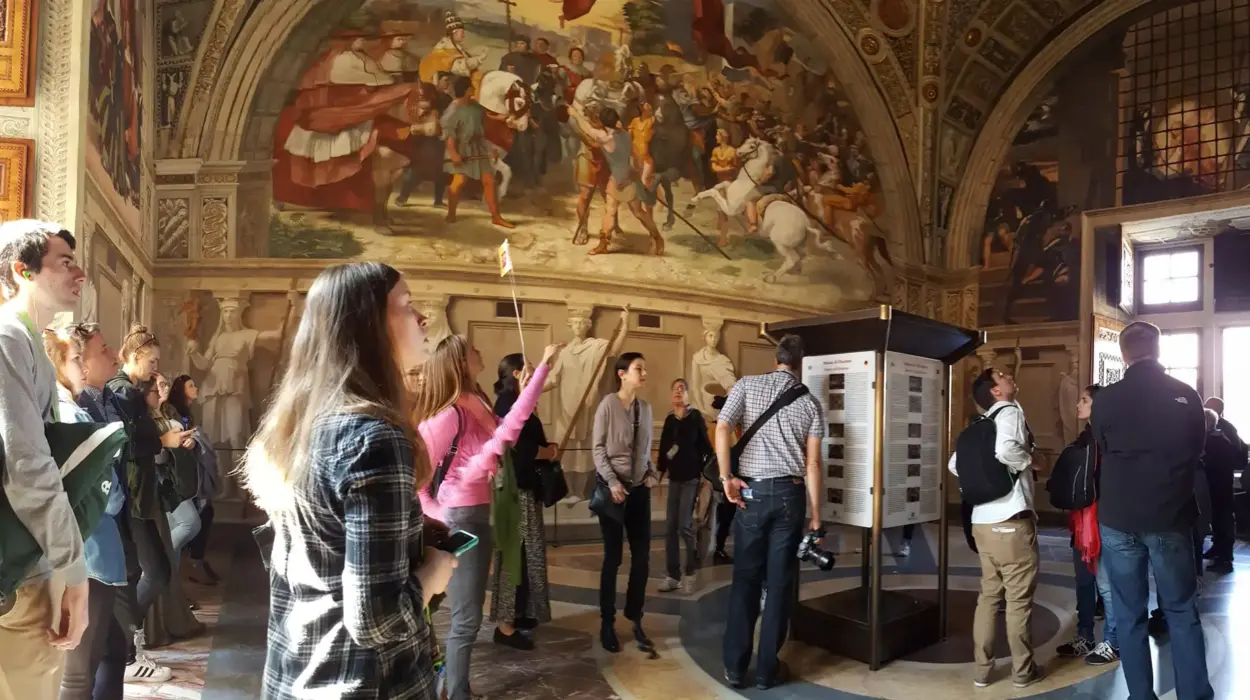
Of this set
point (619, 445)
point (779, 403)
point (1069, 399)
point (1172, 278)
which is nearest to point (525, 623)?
point (619, 445)

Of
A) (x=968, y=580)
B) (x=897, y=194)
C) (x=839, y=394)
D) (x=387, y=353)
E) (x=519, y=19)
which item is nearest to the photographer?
(x=387, y=353)

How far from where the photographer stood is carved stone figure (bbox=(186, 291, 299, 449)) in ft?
28.9

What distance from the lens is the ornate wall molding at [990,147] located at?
1312cm

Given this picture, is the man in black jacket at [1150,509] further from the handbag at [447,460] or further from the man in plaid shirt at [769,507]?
the handbag at [447,460]

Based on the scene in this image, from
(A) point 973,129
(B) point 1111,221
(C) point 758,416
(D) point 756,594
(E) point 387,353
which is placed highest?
(A) point 973,129

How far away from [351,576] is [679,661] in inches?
150

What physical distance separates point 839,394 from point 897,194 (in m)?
8.87

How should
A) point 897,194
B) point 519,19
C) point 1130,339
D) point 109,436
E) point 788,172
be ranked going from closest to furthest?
point 109,436 < point 1130,339 < point 519,19 < point 788,172 < point 897,194

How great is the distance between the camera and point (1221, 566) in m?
8.45

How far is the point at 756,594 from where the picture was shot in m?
4.45

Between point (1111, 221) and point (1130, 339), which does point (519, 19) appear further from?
point (1111, 221)

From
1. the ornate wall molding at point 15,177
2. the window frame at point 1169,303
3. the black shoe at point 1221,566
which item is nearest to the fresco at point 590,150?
the ornate wall molding at point 15,177

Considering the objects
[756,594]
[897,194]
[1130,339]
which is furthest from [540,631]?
[897,194]

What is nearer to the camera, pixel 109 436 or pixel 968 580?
pixel 109 436
